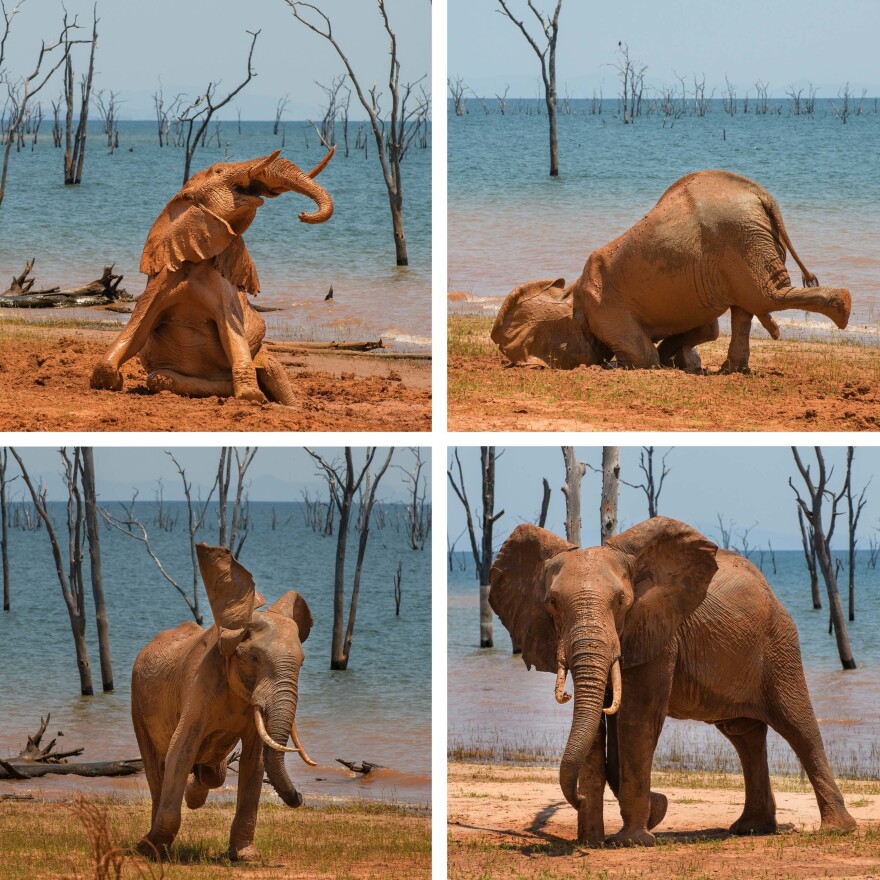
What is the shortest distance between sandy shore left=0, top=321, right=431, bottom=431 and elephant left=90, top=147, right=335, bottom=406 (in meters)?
0.17

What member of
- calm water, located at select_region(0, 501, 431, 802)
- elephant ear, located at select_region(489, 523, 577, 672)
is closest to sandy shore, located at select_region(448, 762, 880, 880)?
elephant ear, located at select_region(489, 523, 577, 672)

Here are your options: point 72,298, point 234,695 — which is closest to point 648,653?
point 234,695

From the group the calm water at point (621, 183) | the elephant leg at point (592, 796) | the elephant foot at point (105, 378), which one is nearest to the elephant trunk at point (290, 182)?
the elephant foot at point (105, 378)

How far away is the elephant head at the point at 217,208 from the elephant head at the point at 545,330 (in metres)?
2.95

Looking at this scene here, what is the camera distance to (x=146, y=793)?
16750 mm

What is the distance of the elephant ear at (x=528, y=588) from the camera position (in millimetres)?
10492

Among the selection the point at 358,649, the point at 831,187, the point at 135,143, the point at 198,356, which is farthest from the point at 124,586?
the point at 198,356

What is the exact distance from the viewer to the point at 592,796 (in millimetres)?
10516

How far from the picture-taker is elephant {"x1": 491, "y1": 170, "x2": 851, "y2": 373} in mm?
13250

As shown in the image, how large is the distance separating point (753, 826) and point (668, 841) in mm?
749

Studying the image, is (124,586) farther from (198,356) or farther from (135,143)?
(198,356)

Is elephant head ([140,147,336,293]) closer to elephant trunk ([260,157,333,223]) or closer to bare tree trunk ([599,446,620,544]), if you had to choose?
elephant trunk ([260,157,333,223])

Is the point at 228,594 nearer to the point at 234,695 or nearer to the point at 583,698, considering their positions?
the point at 234,695

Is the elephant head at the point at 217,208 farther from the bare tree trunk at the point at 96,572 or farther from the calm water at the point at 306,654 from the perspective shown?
the bare tree trunk at the point at 96,572
